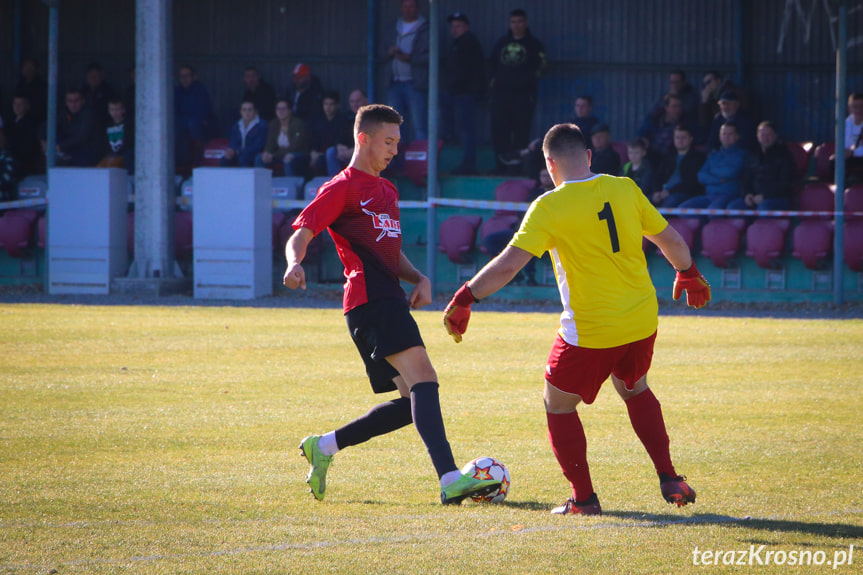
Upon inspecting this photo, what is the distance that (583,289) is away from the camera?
4617 millimetres

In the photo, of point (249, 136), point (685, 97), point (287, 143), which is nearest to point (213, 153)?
point (249, 136)

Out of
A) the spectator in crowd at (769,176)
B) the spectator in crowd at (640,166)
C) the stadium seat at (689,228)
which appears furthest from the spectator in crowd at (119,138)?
the spectator in crowd at (769,176)

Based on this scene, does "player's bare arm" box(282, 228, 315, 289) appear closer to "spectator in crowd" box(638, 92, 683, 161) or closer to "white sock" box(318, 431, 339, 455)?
"white sock" box(318, 431, 339, 455)

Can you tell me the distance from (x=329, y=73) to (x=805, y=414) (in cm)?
1604

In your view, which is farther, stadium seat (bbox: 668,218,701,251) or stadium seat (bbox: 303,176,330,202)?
stadium seat (bbox: 303,176,330,202)

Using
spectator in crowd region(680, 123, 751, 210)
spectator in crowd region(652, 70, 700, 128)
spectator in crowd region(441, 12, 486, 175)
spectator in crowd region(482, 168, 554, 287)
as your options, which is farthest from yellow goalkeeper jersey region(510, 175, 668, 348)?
spectator in crowd region(441, 12, 486, 175)

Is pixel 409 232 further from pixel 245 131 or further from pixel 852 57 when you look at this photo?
pixel 852 57

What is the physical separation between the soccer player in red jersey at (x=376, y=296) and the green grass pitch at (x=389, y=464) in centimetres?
24

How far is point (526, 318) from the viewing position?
1343cm

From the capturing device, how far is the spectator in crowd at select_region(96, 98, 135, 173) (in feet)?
59.6

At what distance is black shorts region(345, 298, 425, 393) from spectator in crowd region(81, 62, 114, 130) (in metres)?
14.8

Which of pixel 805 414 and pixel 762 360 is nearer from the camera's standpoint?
pixel 805 414

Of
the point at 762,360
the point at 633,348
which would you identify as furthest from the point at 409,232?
the point at 633,348

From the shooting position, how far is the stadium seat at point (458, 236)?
16.2 meters
